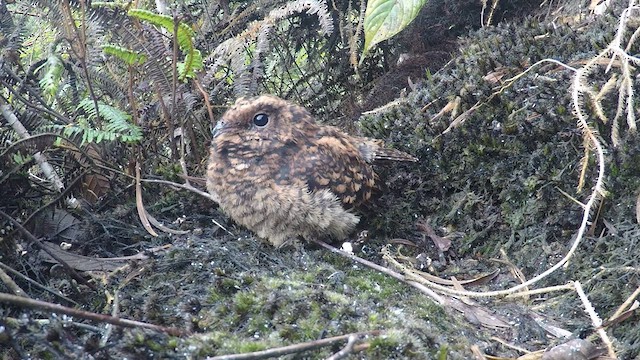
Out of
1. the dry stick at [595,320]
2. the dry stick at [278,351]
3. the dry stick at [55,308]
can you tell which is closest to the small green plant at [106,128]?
the dry stick at [55,308]

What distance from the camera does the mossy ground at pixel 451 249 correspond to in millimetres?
2107

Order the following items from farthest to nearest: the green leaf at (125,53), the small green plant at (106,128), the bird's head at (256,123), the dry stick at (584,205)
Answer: the bird's head at (256,123) → the green leaf at (125,53) → the small green plant at (106,128) → the dry stick at (584,205)

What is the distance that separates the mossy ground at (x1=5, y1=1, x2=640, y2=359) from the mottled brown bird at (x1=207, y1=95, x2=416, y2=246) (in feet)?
0.46

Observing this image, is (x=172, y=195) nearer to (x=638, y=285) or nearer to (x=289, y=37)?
(x=289, y=37)

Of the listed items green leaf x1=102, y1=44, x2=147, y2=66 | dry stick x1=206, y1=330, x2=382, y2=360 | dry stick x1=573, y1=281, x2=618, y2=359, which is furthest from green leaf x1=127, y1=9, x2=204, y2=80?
dry stick x1=573, y1=281, x2=618, y2=359

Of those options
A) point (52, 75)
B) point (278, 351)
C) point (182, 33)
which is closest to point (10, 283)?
point (278, 351)

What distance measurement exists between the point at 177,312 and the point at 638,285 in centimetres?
172

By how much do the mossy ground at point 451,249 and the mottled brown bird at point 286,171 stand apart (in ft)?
0.46

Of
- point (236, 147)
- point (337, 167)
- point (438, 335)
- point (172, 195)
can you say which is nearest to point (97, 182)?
point (172, 195)

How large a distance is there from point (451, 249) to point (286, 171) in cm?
95

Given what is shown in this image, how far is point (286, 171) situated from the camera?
330 centimetres

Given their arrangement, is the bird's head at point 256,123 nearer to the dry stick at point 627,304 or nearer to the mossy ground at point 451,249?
the mossy ground at point 451,249

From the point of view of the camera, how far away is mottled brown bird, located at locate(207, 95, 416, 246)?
10.3 feet

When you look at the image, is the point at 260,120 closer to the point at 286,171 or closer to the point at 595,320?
the point at 286,171
